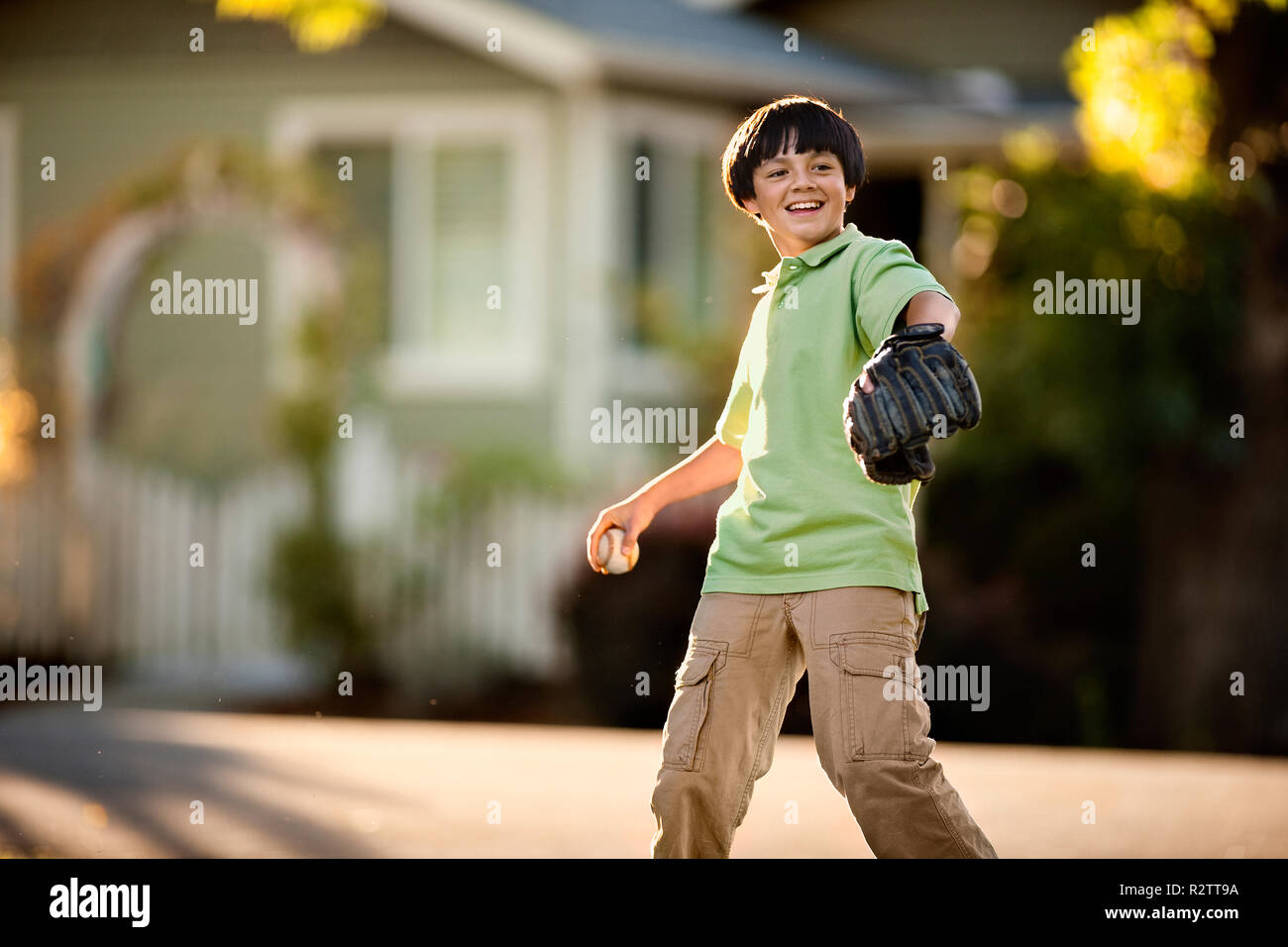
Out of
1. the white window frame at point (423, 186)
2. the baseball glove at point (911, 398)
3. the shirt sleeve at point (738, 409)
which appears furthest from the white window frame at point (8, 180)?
the baseball glove at point (911, 398)

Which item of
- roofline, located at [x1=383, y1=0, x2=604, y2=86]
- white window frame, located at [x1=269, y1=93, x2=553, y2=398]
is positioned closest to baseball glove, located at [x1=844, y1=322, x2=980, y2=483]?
roofline, located at [x1=383, y1=0, x2=604, y2=86]

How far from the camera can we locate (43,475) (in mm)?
9906

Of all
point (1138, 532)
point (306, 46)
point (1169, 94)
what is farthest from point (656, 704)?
point (306, 46)

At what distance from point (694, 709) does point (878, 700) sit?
15.7 inches

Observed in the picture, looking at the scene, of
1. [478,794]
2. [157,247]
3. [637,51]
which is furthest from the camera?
[637,51]

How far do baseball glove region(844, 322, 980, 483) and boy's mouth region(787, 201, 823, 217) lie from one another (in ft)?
1.70

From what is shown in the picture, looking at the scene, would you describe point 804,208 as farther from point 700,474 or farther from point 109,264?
point 109,264

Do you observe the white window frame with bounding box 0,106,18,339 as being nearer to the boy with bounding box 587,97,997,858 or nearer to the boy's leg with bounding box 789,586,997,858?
the boy with bounding box 587,97,997,858

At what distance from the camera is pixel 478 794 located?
639cm

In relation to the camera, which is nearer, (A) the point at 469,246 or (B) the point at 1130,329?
(B) the point at 1130,329

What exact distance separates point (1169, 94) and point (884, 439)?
5641 millimetres

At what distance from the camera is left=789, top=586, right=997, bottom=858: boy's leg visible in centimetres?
332

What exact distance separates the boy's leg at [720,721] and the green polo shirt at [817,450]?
0.08 m

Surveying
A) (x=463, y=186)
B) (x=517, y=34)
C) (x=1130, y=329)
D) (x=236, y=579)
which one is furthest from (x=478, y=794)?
(x=463, y=186)
